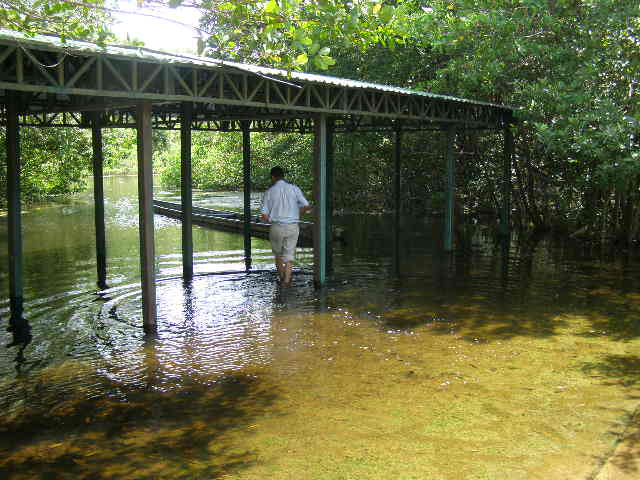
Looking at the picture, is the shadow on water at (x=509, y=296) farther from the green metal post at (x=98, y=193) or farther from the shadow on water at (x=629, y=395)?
the green metal post at (x=98, y=193)

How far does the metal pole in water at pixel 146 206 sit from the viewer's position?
9203mm

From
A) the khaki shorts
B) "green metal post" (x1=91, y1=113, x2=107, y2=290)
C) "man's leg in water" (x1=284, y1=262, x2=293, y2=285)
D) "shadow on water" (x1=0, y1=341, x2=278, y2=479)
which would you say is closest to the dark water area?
"shadow on water" (x1=0, y1=341, x2=278, y2=479)

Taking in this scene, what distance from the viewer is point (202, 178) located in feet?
155

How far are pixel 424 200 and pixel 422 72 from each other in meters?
7.33

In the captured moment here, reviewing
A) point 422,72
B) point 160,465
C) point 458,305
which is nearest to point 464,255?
point 458,305

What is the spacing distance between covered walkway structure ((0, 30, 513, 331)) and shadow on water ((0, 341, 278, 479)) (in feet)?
8.20

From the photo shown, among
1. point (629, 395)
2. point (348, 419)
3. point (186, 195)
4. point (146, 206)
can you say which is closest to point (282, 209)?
point (186, 195)

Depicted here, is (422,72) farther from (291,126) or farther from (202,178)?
(202,178)

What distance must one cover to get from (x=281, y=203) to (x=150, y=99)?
149 inches

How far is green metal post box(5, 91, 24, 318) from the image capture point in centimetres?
1065

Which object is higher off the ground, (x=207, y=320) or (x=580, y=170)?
(x=580, y=170)

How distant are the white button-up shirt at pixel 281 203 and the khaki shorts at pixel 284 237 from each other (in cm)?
11

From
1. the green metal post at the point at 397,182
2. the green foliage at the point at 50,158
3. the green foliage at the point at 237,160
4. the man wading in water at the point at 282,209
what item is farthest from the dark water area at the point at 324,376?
the green foliage at the point at 237,160

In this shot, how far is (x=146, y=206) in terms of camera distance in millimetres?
9281
